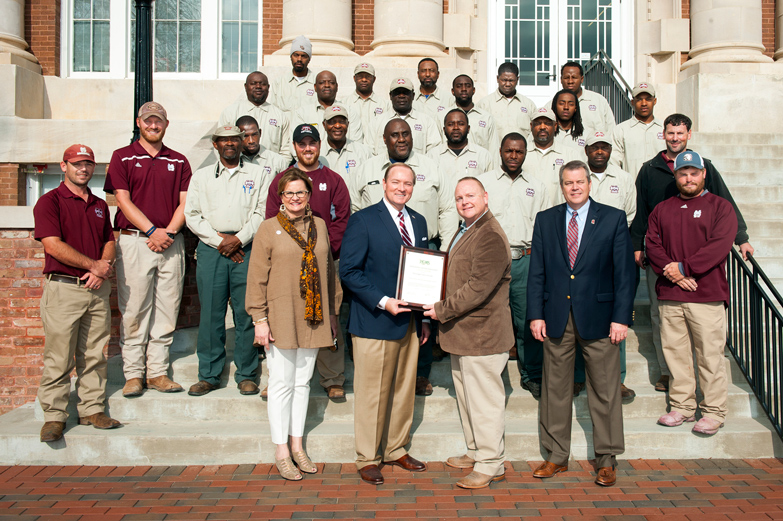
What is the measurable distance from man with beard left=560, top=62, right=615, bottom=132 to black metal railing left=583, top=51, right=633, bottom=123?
8.64 feet

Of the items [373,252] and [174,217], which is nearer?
[373,252]

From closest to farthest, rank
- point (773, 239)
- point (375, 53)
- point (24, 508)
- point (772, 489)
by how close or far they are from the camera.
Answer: point (24, 508) → point (772, 489) → point (773, 239) → point (375, 53)

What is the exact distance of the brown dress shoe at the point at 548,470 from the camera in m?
4.75

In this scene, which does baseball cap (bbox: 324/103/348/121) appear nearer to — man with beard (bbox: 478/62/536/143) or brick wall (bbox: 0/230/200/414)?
brick wall (bbox: 0/230/200/414)

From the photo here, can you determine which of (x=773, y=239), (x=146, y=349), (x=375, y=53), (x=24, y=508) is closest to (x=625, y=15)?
(x=375, y=53)

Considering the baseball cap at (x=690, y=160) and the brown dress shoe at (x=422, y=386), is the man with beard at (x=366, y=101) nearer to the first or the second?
the brown dress shoe at (x=422, y=386)

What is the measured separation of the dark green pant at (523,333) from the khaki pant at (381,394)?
1202 mm

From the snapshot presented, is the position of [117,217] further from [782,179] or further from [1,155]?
[782,179]

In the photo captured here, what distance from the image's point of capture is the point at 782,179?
9.19m

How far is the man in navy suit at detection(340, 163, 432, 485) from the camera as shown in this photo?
4.73 m

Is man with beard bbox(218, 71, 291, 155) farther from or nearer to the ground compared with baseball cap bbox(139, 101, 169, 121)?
farther from the ground

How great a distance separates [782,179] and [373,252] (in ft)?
23.7

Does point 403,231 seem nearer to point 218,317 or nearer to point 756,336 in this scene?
point 218,317

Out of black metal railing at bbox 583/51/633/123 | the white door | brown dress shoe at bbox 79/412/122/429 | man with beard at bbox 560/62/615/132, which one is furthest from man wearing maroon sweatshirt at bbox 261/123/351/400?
the white door
